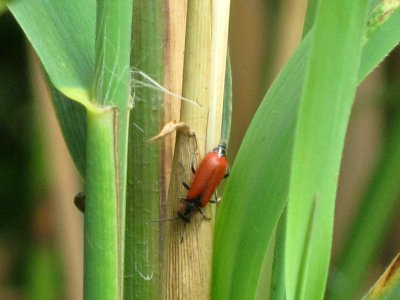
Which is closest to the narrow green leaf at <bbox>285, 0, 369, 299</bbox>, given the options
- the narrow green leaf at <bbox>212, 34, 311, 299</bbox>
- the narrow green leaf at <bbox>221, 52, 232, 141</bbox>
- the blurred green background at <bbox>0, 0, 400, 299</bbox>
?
the narrow green leaf at <bbox>212, 34, 311, 299</bbox>

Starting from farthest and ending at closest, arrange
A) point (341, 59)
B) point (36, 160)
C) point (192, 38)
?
point (36, 160)
point (192, 38)
point (341, 59)

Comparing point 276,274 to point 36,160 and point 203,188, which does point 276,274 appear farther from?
point 36,160

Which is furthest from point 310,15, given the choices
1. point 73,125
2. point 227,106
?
point 73,125

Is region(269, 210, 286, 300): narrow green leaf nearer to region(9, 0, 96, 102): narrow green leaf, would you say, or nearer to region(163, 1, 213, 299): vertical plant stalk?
region(163, 1, 213, 299): vertical plant stalk

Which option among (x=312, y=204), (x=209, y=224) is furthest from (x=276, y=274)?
(x=312, y=204)

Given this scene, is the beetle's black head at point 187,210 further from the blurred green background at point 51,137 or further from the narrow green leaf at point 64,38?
the blurred green background at point 51,137
